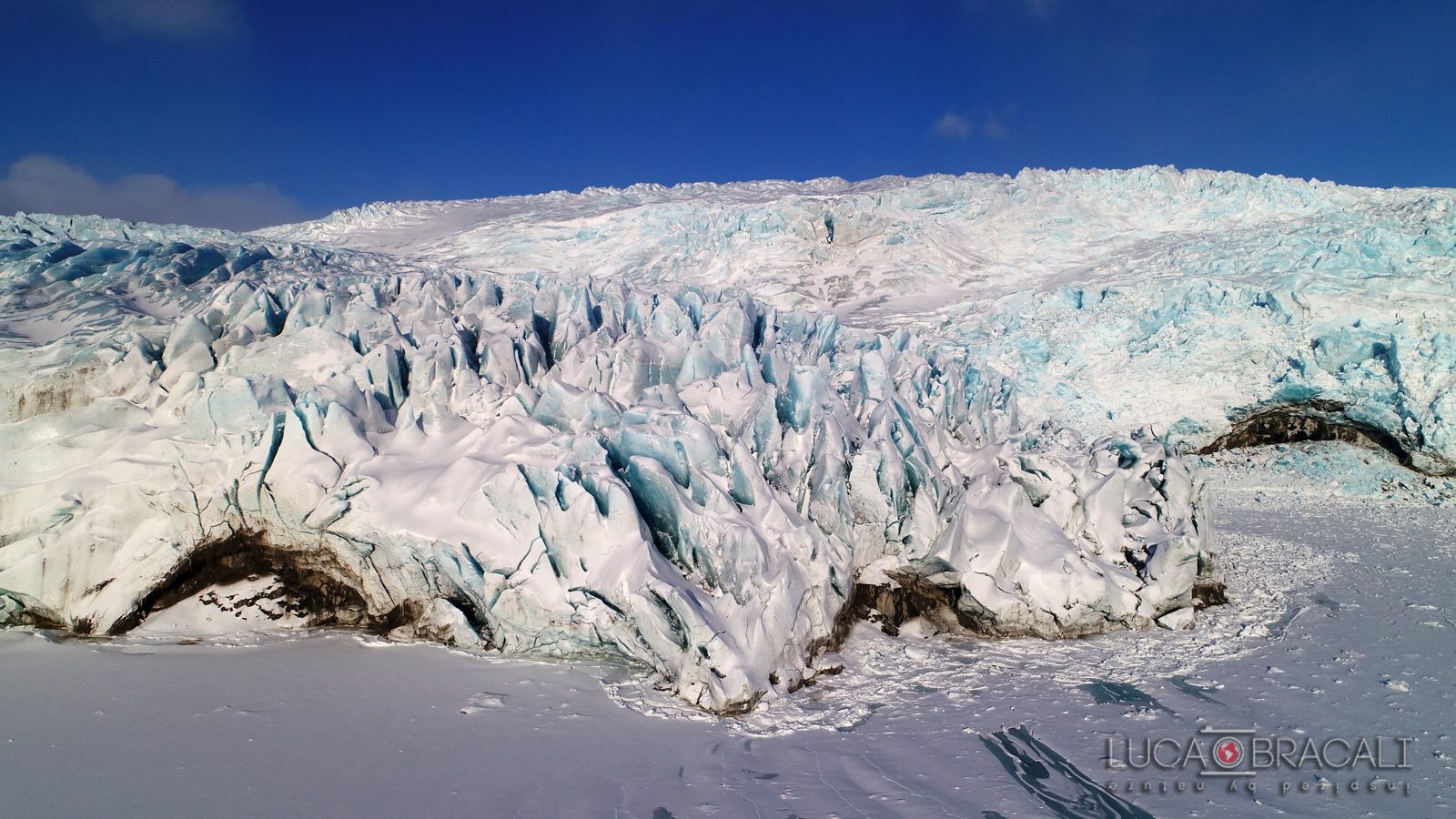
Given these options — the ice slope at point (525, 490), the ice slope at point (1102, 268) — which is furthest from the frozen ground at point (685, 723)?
the ice slope at point (1102, 268)

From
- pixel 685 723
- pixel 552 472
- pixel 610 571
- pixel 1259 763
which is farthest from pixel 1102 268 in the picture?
pixel 685 723

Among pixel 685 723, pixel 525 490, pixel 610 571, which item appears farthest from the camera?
pixel 525 490

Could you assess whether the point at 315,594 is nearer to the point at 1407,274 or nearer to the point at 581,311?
the point at 581,311

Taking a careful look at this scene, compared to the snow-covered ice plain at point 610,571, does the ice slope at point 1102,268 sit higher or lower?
higher

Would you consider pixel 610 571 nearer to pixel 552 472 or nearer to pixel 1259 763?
pixel 552 472

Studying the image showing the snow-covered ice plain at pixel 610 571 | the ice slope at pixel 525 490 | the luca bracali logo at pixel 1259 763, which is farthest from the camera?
the ice slope at pixel 525 490

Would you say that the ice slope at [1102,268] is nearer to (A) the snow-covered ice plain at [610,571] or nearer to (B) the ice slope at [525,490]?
(A) the snow-covered ice plain at [610,571]

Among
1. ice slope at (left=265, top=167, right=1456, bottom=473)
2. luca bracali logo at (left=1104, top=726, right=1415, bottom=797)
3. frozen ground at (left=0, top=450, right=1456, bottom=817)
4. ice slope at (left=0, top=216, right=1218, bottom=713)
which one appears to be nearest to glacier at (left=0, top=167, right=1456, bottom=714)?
ice slope at (left=0, top=216, right=1218, bottom=713)
